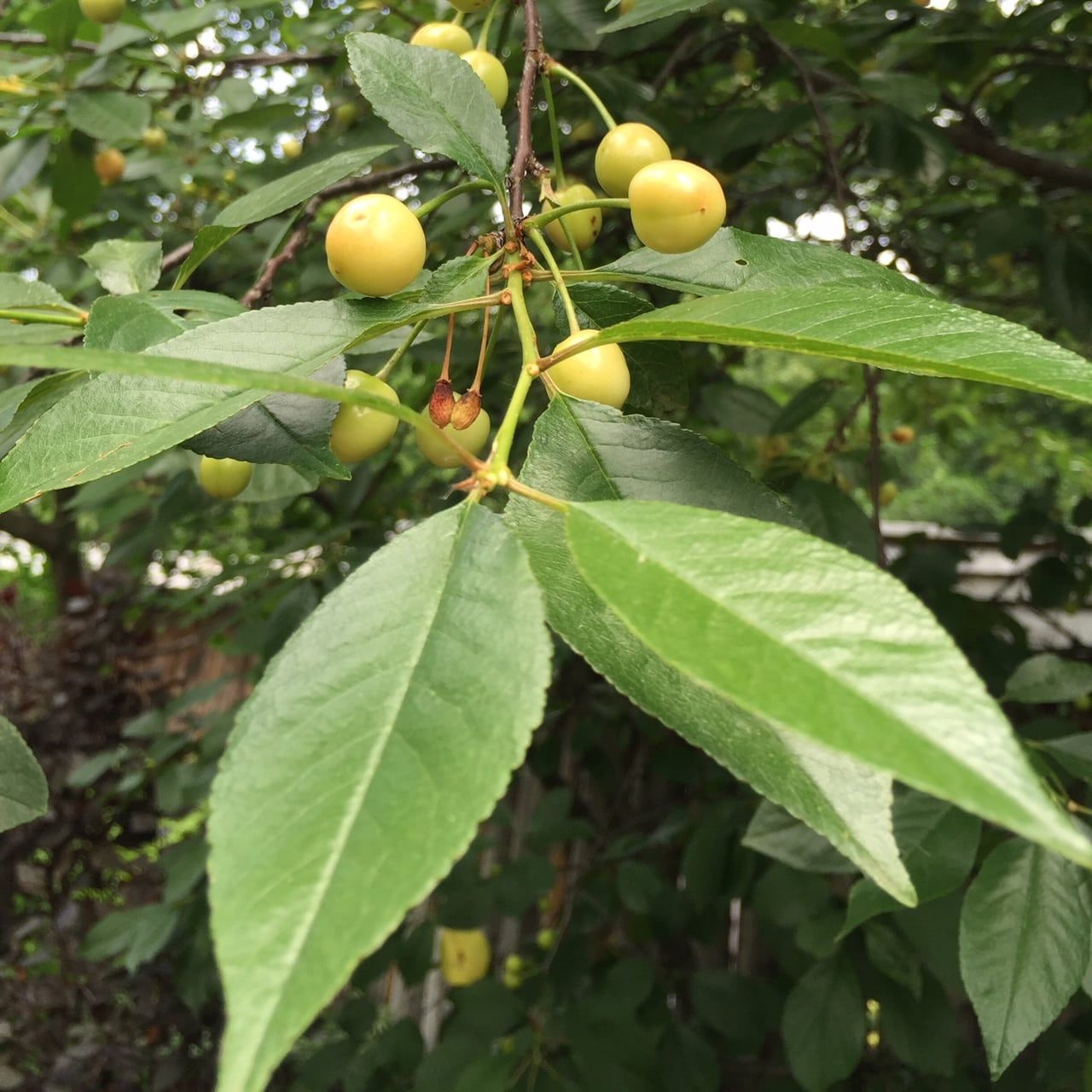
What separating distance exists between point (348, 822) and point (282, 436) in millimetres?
332

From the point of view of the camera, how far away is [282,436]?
1.89ft

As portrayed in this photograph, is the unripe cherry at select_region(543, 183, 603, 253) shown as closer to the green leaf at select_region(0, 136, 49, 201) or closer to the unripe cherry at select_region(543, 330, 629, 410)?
the unripe cherry at select_region(543, 330, 629, 410)

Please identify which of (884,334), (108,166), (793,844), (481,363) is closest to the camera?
(884,334)

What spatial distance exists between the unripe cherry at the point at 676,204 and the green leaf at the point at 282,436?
0.21 metres

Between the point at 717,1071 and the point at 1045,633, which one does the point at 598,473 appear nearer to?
the point at 717,1071

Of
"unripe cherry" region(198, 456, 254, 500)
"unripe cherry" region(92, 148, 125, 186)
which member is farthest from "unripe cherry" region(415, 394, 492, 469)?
"unripe cherry" region(92, 148, 125, 186)

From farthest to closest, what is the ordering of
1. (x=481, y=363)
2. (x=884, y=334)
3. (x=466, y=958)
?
(x=466, y=958) < (x=481, y=363) < (x=884, y=334)

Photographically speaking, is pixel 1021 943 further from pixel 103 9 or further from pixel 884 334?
pixel 103 9

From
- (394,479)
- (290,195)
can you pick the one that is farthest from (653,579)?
(394,479)

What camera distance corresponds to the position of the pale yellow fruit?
191 cm

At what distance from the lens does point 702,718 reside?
44 cm

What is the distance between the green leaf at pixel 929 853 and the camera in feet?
2.49

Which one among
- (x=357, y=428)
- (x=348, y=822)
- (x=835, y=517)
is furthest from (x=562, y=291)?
(x=835, y=517)

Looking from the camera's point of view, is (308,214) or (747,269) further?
(308,214)
